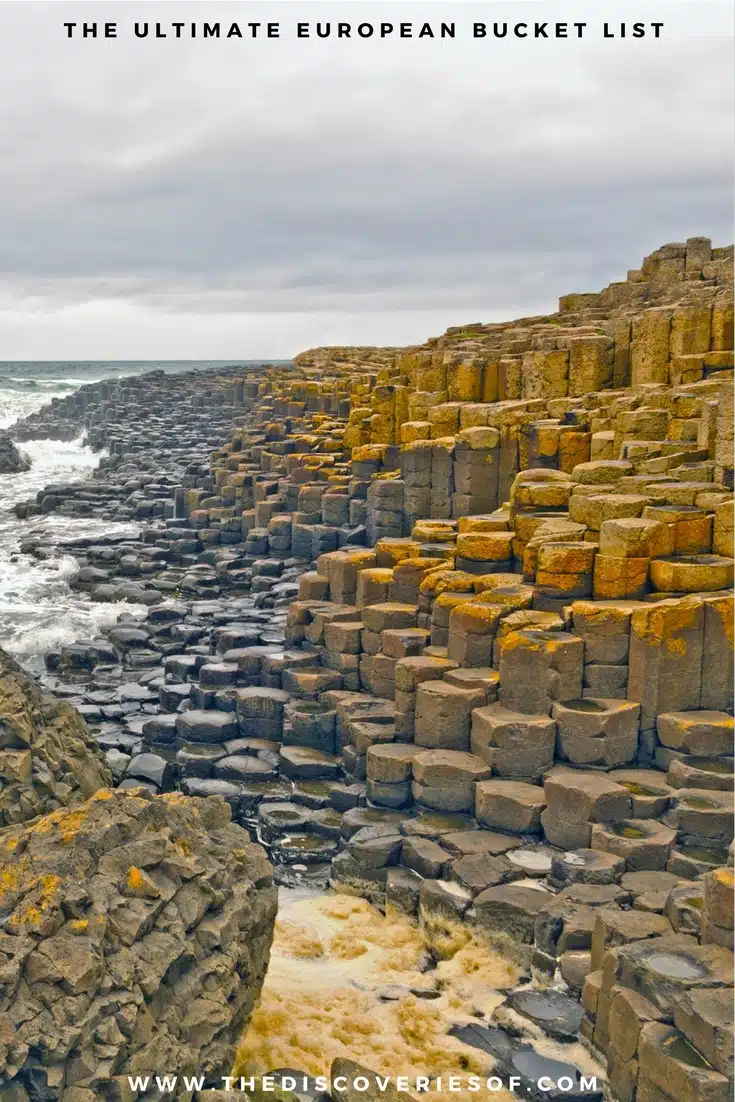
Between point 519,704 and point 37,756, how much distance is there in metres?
6.13

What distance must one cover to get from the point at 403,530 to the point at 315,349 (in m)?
56.5

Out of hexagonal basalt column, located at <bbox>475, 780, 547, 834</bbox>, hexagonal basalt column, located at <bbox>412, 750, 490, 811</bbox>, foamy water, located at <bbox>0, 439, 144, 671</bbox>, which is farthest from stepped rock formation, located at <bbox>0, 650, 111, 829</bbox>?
foamy water, located at <bbox>0, 439, 144, 671</bbox>

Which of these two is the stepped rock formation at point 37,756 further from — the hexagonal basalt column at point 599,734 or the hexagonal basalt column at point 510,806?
the hexagonal basalt column at point 599,734

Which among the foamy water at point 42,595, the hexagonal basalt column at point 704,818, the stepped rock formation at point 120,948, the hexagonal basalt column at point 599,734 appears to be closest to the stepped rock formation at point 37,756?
the stepped rock formation at point 120,948

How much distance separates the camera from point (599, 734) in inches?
504

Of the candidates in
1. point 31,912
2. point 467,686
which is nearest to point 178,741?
point 467,686

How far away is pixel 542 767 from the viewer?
12.9 m

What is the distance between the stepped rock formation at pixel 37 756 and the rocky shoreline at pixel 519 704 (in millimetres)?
40

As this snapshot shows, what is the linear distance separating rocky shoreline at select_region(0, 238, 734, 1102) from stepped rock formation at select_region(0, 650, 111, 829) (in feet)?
0.13

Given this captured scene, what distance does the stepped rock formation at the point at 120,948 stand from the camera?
628 cm

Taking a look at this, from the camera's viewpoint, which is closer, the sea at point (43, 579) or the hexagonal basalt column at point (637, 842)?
the hexagonal basalt column at point (637, 842)

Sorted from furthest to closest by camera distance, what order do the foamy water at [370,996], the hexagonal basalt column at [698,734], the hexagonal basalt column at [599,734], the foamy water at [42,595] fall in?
the foamy water at [42,595] < the hexagonal basalt column at [599,734] < the hexagonal basalt column at [698,734] < the foamy water at [370,996]

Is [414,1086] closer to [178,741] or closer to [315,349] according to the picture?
[178,741]

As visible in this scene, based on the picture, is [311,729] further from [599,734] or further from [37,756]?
[37,756]
